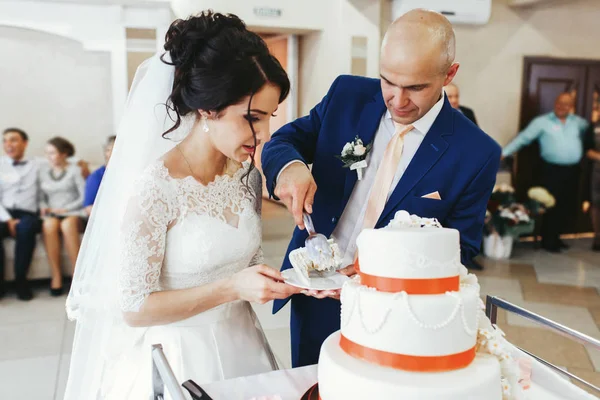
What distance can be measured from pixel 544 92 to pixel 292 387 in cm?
781

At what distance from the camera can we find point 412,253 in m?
1.07

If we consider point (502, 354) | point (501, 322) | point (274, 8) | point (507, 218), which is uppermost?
point (274, 8)

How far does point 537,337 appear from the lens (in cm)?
424

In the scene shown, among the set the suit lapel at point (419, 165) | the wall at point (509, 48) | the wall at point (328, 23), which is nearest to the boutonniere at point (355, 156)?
the suit lapel at point (419, 165)

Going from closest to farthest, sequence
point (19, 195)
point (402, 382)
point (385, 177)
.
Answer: point (402, 382)
point (385, 177)
point (19, 195)

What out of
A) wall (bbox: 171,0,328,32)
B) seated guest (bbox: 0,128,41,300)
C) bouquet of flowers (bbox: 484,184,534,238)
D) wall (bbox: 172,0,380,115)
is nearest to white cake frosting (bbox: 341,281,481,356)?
seated guest (bbox: 0,128,41,300)

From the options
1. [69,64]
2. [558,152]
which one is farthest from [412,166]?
[69,64]

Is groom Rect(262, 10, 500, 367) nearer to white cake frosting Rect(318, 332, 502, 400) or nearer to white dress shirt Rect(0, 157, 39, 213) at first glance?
white cake frosting Rect(318, 332, 502, 400)

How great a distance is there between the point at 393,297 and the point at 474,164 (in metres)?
1.09

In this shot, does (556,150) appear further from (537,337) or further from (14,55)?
(14,55)

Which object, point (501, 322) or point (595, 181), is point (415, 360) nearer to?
point (501, 322)

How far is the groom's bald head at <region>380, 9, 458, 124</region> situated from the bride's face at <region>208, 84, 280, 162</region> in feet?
1.32

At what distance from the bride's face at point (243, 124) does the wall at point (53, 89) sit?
20.8ft

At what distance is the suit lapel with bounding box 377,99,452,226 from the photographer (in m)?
1.97
